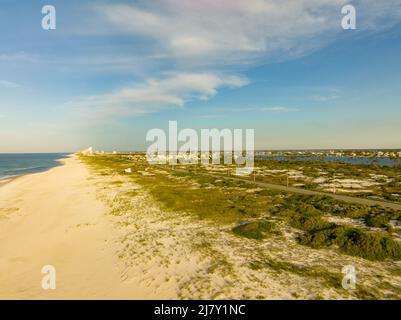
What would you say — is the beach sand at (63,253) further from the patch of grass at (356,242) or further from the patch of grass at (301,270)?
the patch of grass at (356,242)

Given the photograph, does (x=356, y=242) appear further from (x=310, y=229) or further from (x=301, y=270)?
(x=301, y=270)

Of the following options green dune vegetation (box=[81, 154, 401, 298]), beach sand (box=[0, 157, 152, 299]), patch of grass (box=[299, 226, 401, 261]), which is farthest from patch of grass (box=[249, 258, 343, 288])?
beach sand (box=[0, 157, 152, 299])

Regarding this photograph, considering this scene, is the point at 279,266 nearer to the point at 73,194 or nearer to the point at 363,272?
the point at 363,272

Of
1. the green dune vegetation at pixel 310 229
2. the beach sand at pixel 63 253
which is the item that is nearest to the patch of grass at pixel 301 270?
the green dune vegetation at pixel 310 229

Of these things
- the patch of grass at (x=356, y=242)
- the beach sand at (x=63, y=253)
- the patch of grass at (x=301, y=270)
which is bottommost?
the beach sand at (x=63, y=253)

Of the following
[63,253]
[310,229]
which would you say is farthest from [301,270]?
[63,253]
